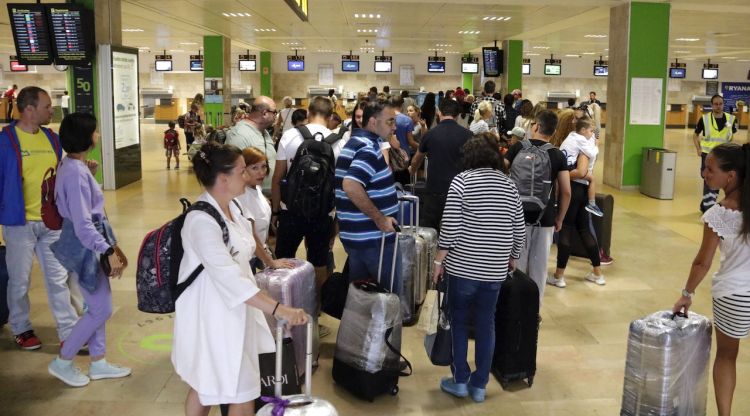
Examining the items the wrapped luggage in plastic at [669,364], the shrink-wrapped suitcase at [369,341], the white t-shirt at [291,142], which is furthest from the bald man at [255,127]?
the wrapped luggage in plastic at [669,364]

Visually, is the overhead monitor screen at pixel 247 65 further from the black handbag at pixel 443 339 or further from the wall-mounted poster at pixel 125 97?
the black handbag at pixel 443 339

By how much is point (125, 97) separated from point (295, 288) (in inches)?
381

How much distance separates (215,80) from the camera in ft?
76.2

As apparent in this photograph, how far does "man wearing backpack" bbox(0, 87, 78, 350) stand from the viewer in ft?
Result: 15.3

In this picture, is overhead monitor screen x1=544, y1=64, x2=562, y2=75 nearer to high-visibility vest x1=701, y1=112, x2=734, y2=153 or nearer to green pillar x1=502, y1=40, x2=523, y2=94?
green pillar x1=502, y1=40, x2=523, y2=94

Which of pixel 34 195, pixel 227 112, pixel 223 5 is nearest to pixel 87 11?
pixel 223 5

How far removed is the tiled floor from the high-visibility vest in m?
3.11

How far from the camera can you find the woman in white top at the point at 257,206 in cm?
407

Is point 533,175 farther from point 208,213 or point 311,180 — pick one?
point 208,213

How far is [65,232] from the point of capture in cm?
429

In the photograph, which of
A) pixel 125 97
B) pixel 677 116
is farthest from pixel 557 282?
pixel 677 116

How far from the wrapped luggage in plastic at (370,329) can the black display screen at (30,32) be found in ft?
28.4

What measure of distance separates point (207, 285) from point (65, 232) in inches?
74.4

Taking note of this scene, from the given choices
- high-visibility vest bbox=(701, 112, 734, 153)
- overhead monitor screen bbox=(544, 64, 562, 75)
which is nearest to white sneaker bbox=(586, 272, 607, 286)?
high-visibility vest bbox=(701, 112, 734, 153)
